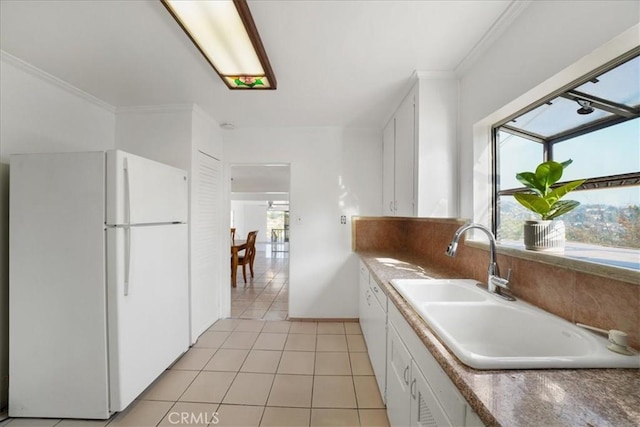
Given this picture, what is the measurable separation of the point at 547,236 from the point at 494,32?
117cm

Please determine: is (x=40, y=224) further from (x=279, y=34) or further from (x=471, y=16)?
(x=471, y=16)

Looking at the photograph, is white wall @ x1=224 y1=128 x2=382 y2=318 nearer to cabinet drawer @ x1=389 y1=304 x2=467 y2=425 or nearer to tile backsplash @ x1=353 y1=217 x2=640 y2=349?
tile backsplash @ x1=353 y1=217 x2=640 y2=349

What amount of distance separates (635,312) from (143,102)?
11.5 ft

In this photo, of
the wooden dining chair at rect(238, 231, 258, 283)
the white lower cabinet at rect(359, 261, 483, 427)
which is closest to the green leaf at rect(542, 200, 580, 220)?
the white lower cabinet at rect(359, 261, 483, 427)

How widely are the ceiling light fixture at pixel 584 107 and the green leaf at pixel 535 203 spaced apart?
41cm

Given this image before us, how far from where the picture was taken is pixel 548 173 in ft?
3.68

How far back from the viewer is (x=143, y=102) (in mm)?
2436

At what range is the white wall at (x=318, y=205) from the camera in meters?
3.12

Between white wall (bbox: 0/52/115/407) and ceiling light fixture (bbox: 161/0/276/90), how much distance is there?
1437mm

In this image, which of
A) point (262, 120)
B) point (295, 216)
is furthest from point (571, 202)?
point (262, 120)

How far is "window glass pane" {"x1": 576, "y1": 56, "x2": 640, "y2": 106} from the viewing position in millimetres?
925

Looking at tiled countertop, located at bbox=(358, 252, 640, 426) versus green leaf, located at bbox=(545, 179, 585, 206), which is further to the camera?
green leaf, located at bbox=(545, 179, 585, 206)

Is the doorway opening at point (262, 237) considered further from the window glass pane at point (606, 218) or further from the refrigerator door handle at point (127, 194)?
the window glass pane at point (606, 218)

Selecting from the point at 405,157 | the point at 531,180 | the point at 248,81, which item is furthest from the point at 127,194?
the point at 531,180
